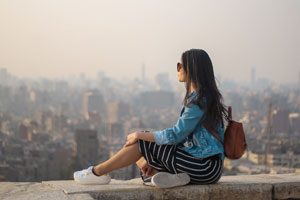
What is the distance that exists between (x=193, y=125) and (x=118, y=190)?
561mm

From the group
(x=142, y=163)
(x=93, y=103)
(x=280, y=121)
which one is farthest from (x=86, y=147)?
(x=93, y=103)

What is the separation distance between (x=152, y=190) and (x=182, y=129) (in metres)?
0.38

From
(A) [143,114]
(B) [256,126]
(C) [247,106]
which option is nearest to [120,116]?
(A) [143,114]

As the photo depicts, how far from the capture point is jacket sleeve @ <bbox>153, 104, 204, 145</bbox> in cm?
315

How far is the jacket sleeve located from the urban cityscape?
14370 millimetres

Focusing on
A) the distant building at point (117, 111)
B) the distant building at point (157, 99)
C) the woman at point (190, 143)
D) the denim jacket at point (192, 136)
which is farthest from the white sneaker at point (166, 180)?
the distant building at point (157, 99)

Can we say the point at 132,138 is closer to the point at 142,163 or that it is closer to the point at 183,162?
the point at 142,163

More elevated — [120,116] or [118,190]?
[118,190]

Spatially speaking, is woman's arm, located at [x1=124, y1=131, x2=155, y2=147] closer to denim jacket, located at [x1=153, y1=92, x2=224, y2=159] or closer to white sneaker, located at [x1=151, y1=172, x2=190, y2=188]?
denim jacket, located at [x1=153, y1=92, x2=224, y2=159]

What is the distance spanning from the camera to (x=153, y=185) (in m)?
3.16

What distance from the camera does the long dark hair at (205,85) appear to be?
3203 mm

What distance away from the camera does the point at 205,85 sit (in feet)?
10.6

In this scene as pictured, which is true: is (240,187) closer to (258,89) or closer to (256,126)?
(256,126)

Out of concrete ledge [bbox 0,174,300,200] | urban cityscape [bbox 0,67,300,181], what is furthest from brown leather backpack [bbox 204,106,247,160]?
urban cityscape [bbox 0,67,300,181]
